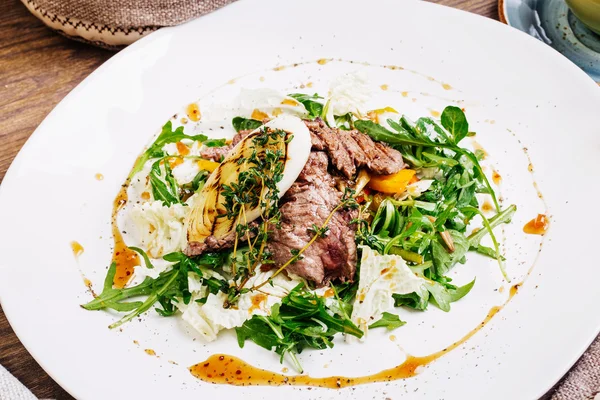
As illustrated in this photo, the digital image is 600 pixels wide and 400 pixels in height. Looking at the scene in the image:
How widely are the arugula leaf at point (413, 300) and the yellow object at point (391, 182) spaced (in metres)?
0.87

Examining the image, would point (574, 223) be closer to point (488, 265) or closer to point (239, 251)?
point (488, 265)

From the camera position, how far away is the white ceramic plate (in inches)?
154

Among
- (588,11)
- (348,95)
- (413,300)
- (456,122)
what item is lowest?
(413,300)

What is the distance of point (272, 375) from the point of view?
3.97 m

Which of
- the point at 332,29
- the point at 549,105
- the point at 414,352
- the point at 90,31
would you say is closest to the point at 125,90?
the point at 90,31

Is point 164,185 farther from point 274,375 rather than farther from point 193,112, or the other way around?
point 274,375

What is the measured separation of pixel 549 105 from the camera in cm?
543

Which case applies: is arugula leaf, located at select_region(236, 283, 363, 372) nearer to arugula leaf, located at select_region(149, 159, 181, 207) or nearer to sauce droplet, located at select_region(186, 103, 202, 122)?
arugula leaf, located at select_region(149, 159, 181, 207)

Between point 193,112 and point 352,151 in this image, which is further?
point 193,112

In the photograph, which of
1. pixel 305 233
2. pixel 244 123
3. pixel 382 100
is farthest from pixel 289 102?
pixel 305 233

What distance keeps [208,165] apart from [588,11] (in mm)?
3762

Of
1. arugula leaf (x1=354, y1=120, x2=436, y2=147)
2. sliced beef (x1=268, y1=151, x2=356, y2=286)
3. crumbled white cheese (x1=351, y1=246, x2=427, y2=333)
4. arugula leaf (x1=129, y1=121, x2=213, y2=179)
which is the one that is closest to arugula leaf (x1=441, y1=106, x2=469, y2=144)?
arugula leaf (x1=354, y1=120, x2=436, y2=147)

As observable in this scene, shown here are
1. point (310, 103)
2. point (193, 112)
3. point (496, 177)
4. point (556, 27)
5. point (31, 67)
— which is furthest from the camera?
point (556, 27)

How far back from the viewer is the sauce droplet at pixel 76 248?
452 centimetres
